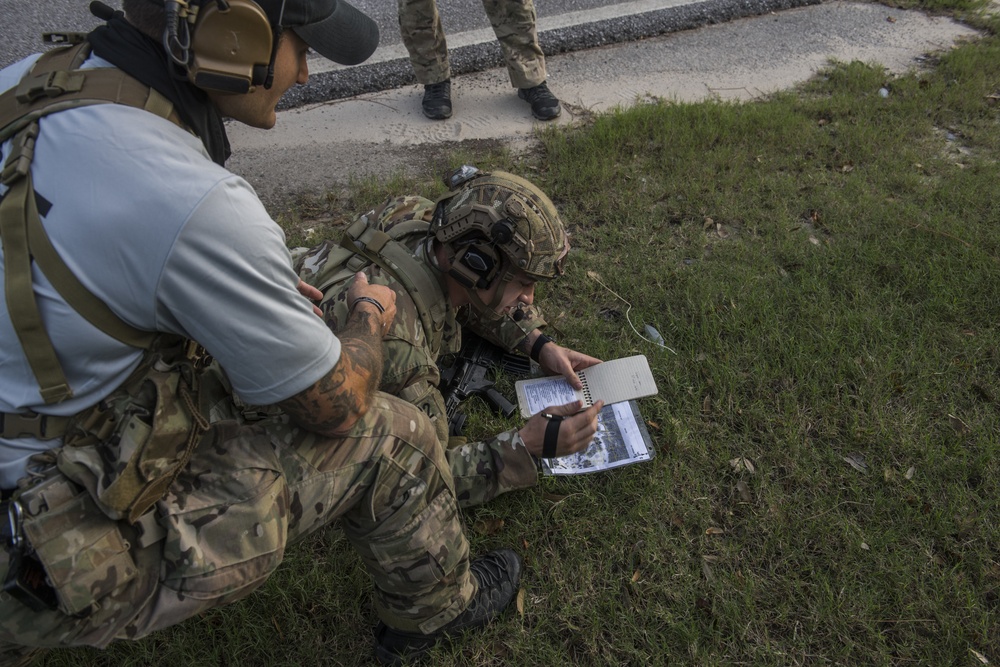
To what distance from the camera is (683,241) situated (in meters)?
3.90

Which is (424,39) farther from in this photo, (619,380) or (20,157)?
(20,157)

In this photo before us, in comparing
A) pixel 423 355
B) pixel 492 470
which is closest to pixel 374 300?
pixel 423 355

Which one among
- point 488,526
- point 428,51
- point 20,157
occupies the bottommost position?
point 488,526

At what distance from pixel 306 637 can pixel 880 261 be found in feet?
10.1

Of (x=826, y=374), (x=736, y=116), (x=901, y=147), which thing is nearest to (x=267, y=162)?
(x=736, y=116)

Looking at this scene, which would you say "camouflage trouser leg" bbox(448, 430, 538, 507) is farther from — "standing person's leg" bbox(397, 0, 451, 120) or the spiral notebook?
"standing person's leg" bbox(397, 0, 451, 120)

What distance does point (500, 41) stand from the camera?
188 inches

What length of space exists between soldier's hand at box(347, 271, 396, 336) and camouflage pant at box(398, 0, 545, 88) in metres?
2.85

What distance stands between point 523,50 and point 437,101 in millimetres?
637

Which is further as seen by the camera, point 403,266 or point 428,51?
point 428,51

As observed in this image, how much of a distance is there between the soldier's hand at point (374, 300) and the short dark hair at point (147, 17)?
872 millimetres

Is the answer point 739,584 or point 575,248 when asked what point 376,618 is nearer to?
point 739,584

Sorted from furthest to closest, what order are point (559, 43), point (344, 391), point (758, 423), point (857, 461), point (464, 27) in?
point (464, 27) → point (559, 43) → point (758, 423) → point (857, 461) → point (344, 391)

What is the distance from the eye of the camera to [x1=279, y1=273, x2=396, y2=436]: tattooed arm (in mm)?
1734
